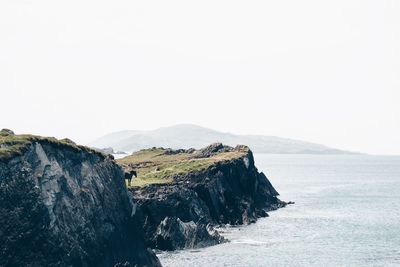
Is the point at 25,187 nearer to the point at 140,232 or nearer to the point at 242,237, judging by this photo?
the point at 140,232

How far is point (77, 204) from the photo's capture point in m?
67.5

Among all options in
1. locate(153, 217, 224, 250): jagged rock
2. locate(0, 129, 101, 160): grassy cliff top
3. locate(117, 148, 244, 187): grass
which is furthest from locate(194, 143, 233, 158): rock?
locate(0, 129, 101, 160): grassy cliff top

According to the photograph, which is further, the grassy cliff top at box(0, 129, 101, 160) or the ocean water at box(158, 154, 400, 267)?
the ocean water at box(158, 154, 400, 267)

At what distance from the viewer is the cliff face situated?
197 ft

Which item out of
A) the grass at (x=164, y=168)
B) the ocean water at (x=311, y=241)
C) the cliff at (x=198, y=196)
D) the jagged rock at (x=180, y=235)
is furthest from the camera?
the grass at (x=164, y=168)

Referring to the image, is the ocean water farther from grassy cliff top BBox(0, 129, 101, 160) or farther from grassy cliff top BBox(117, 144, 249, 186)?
grassy cliff top BBox(0, 129, 101, 160)

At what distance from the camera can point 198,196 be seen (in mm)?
118250

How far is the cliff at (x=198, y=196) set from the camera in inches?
3770

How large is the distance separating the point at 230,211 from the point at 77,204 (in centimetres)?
6449

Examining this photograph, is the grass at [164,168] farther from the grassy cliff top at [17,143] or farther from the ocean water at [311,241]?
the grassy cliff top at [17,143]

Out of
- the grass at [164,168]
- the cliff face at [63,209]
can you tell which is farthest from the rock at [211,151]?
the cliff face at [63,209]

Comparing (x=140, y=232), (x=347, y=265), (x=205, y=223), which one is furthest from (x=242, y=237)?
(x=140, y=232)

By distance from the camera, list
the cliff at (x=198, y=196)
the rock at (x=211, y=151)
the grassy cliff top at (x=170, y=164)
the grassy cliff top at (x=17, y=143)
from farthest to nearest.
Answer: the rock at (x=211, y=151)
the grassy cliff top at (x=170, y=164)
the cliff at (x=198, y=196)
the grassy cliff top at (x=17, y=143)

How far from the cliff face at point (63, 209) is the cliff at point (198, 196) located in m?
18.4
